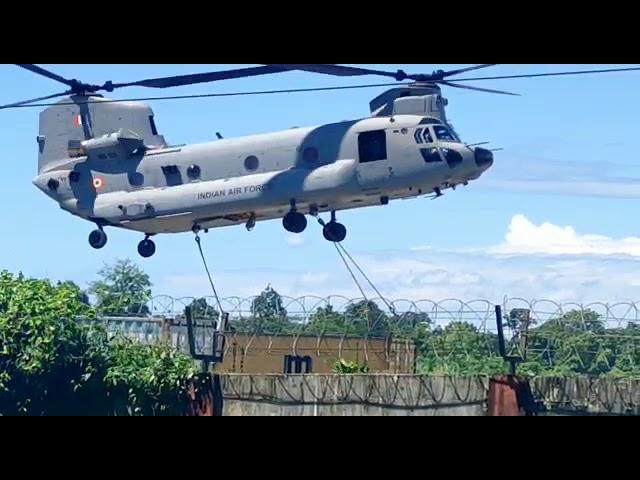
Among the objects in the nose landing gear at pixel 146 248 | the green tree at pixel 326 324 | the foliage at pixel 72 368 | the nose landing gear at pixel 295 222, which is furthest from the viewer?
the nose landing gear at pixel 146 248

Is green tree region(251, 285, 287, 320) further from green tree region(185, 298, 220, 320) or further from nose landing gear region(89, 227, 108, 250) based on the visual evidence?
nose landing gear region(89, 227, 108, 250)

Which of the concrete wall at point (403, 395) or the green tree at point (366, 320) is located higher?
the green tree at point (366, 320)

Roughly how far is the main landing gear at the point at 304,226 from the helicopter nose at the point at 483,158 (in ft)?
8.54

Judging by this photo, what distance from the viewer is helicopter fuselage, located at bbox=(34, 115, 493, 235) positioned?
1895cm

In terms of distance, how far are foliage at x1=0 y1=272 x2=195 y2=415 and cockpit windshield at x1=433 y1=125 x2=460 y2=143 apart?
489 cm

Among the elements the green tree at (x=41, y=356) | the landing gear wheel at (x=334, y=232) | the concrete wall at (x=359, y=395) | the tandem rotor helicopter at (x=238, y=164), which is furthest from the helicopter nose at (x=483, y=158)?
the green tree at (x=41, y=356)

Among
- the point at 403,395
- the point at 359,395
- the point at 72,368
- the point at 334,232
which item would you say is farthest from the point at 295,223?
the point at 403,395

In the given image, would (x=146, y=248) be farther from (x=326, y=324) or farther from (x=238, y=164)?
(x=326, y=324)

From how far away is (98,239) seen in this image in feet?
72.6

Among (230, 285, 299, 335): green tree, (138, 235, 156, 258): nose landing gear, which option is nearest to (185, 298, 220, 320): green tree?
(230, 285, 299, 335): green tree

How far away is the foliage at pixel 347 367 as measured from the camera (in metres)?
17.5

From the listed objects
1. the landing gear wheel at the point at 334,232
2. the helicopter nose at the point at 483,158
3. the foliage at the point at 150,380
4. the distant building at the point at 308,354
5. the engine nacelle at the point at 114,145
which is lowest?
the foliage at the point at 150,380

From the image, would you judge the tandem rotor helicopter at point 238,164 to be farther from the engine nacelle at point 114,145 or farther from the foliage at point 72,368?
the foliage at point 72,368
